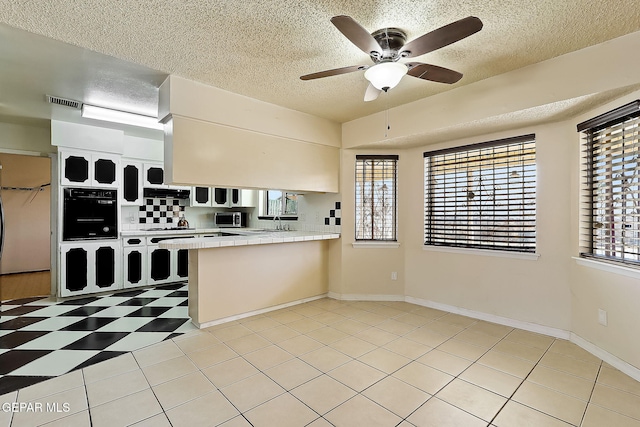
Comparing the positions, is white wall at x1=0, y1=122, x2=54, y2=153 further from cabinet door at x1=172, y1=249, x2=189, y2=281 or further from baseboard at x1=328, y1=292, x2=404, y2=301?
baseboard at x1=328, y1=292, x2=404, y2=301

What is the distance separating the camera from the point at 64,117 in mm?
4086

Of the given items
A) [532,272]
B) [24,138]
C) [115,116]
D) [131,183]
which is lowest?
[532,272]

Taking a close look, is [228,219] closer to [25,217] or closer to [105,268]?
[105,268]

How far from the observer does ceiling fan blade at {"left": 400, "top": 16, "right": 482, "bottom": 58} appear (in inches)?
62.8

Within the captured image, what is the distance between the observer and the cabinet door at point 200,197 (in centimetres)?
564

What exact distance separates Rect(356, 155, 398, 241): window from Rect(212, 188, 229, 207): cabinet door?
9.60 ft

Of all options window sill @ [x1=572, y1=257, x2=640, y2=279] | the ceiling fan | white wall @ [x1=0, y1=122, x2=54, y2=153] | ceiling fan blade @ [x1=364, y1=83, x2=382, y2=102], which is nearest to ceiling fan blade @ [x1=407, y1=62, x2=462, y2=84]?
the ceiling fan

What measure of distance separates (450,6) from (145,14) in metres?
1.97

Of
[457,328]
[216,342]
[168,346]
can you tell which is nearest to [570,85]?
[457,328]

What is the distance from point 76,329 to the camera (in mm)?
3176

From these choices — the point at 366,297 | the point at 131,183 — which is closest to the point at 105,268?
the point at 131,183

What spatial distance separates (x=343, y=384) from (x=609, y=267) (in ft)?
7.68

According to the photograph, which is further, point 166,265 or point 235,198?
point 235,198

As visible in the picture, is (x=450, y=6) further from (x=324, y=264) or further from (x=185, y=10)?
(x=324, y=264)
